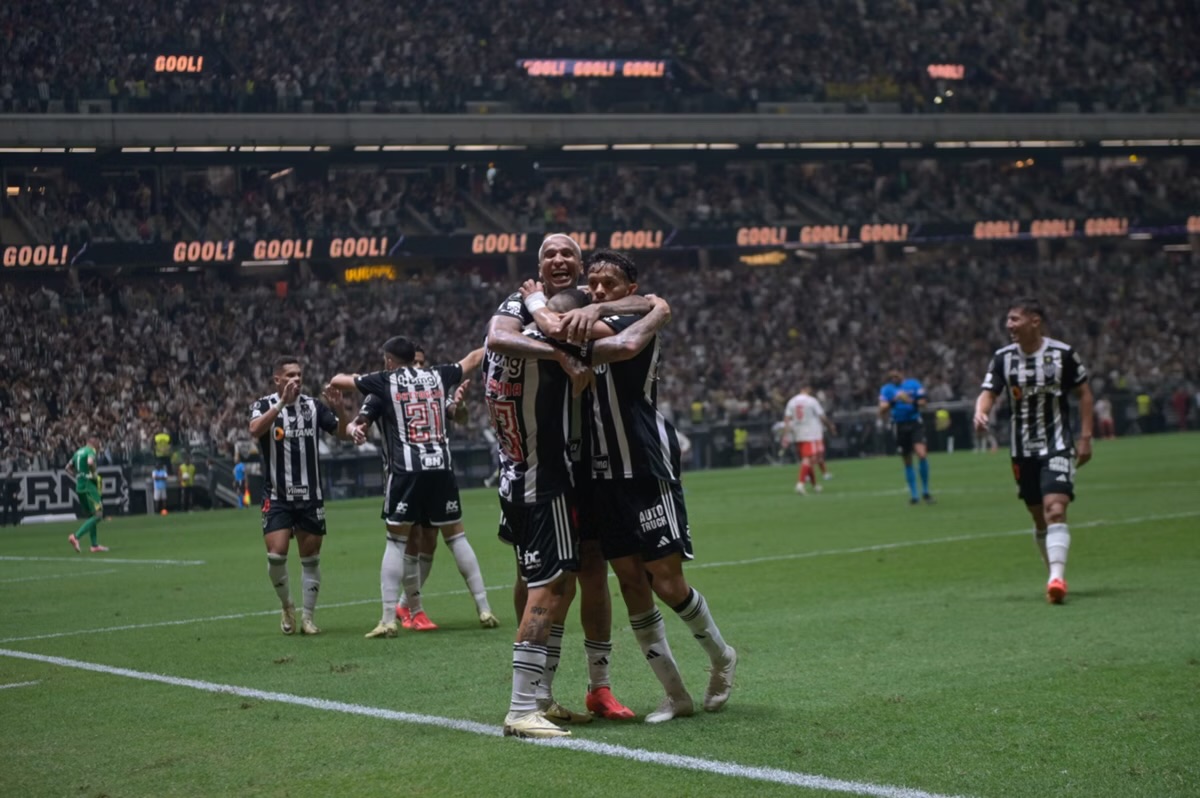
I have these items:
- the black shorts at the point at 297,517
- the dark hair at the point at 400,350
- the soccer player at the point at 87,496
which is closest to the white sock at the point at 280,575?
the black shorts at the point at 297,517

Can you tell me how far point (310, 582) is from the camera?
11.7 metres

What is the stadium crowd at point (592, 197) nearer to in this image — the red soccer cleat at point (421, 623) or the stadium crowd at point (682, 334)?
the stadium crowd at point (682, 334)

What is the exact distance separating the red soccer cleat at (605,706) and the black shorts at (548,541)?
766 millimetres

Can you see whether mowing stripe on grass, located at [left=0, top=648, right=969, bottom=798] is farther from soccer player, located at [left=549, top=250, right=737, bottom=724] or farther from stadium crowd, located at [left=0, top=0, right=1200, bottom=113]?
stadium crowd, located at [left=0, top=0, right=1200, bottom=113]

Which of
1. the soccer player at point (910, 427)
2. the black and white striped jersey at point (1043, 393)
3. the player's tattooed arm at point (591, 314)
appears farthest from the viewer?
the soccer player at point (910, 427)

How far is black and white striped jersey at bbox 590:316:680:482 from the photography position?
7.01 metres

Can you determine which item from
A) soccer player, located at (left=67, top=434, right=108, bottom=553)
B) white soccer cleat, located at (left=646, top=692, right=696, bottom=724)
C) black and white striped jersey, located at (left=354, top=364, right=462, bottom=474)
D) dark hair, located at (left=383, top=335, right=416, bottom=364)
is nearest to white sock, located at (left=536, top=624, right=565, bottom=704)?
white soccer cleat, located at (left=646, top=692, right=696, bottom=724)

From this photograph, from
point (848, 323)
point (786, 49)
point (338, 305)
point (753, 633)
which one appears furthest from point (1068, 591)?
point (786, 49)

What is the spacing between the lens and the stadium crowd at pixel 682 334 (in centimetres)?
4156

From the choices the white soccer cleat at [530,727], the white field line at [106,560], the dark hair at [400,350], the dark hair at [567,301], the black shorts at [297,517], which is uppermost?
the dark hair at [400,350]

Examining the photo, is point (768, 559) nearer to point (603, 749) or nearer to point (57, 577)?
point (57, 577)

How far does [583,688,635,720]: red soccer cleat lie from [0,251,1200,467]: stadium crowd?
29047mm

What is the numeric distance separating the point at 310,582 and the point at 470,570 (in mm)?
1277

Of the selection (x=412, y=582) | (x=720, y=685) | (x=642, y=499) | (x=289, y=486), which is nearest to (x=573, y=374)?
(x=642, y=499)
